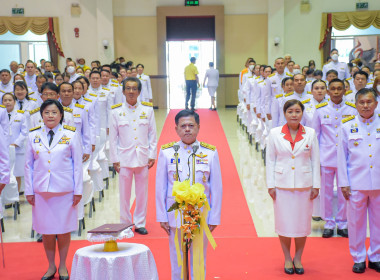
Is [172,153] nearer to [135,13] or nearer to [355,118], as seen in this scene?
[355,118]

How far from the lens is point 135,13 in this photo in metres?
20.8

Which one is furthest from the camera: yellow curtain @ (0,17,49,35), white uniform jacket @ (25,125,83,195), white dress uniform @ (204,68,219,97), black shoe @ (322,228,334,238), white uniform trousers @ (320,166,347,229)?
yellow curtain @ (0,17,49,35)

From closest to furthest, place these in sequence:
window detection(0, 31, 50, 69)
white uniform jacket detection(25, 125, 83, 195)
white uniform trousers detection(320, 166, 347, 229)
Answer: white uniform jacket detection(25, 125, 83, 195), white uniform trousers detection(320, 166, 347, 229), window detection(0, 31, 50, 69)

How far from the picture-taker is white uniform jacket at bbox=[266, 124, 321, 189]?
5652 millimetres

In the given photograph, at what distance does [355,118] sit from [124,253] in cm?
265

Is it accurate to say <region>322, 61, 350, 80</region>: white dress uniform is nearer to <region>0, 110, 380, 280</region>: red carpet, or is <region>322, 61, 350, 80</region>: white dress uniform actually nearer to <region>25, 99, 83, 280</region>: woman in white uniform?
<region>0, 110, 380, 280</region>: red carpet

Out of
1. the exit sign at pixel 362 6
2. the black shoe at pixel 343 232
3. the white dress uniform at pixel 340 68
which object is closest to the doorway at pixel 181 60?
the exit sign at pixel 362 6

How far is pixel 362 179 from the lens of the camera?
5.74 m

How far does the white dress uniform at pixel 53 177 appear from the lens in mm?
5555

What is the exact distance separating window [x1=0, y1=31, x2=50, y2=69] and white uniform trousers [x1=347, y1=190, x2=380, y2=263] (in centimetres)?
1690

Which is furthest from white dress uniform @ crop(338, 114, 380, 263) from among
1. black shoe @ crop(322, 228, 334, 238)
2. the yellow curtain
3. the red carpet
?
the yellow curtain

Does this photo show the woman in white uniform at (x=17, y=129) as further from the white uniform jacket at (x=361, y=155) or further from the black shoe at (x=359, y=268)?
the black shoe at (x=359, y=268)

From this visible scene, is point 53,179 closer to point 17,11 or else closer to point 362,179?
point 362,179

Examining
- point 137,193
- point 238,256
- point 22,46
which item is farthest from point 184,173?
point 22,46
